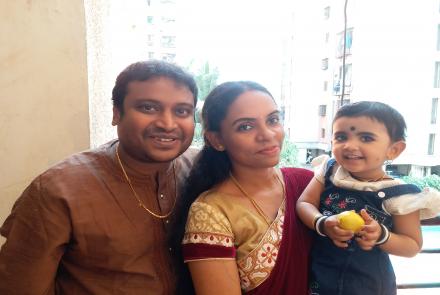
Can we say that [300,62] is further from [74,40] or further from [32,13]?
[32,13]

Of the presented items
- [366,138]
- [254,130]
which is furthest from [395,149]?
[254,130]

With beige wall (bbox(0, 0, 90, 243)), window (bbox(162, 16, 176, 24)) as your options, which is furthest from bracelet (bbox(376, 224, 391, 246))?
window (bbox(162, 16, 176, 24))

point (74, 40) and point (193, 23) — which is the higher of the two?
point (193, 23)

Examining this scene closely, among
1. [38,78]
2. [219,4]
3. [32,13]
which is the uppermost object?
[219,4]

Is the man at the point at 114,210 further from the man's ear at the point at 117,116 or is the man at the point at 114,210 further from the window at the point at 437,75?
the window at the point at 437,75

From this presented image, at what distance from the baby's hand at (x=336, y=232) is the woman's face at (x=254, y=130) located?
0.78ft

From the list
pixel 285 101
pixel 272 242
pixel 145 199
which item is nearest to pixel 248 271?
pixel 272 242

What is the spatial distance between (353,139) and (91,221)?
0.80 meters

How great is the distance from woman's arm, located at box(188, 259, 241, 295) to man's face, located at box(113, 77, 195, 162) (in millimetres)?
331

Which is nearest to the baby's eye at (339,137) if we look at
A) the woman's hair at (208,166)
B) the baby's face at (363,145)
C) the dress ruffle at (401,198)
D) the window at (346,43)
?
the baby's face at (363,145)

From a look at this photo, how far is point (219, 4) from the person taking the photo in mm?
1805

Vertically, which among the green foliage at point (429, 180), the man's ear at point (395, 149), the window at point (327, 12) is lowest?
the green foliage at point (429, 180)

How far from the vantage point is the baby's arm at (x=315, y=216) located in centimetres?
94

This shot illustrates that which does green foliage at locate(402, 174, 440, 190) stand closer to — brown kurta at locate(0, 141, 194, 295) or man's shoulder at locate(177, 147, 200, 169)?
man's shoulder at locate(177, 147, 200, 169)
